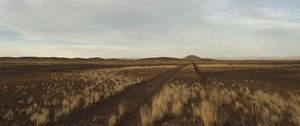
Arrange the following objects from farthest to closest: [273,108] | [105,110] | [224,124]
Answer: [105,110] < [273,108] < [224,124]

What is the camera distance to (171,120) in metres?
8.94

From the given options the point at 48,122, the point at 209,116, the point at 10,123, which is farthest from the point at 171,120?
the point at 10,123

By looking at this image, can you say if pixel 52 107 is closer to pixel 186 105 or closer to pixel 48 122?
pixel 48 122

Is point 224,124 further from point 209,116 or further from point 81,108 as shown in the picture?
point 81,108

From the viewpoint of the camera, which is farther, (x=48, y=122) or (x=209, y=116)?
(x=48, y=122)

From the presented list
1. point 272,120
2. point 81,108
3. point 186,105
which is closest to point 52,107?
point 81,108

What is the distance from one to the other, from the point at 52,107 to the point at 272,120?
925 centimetres

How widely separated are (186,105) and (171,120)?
9.88 ft

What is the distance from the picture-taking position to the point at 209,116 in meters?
8.18

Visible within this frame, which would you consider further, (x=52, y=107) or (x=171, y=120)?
(x=52, y=107)

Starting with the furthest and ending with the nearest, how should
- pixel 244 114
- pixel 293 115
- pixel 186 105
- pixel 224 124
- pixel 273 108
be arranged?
pixel 186 105
pixel 273 108
pixel 244 114
pixel 293 115
pixel 224 124

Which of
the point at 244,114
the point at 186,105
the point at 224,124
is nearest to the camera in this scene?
the point at 224,124

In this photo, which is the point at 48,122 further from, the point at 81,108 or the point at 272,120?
the point at 272,120

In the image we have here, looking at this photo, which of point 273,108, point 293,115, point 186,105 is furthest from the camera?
point 186,105
